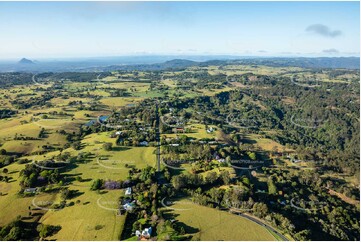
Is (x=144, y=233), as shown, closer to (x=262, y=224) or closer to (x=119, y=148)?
(x=262, y=224)

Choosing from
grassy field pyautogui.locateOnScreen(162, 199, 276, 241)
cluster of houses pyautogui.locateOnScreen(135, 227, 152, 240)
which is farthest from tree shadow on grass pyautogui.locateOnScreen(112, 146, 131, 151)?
cluster of houses pyautogui.locateOnScreen(135, 227, 152, 240)

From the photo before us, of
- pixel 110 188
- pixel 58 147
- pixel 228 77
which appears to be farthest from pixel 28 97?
pixel 228 77

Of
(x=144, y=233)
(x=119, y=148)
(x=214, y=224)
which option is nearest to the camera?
(x=144, y=233)

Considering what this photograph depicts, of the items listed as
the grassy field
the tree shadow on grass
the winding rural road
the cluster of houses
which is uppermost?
the tree shadow on grass

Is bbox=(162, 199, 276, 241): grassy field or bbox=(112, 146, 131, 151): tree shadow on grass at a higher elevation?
bbox=(112, 146, 131, 151): tree shadow on grass

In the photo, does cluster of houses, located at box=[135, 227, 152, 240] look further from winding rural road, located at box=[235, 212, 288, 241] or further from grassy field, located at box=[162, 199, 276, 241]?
winding rural road, located at box=[235, 212, 288, 241]

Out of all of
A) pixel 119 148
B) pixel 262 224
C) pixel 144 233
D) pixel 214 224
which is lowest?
pixel 262 224

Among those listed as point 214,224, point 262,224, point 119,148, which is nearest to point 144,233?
point 214,224

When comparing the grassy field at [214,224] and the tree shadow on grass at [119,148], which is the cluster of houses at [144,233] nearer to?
the grassy field at [214,224]
